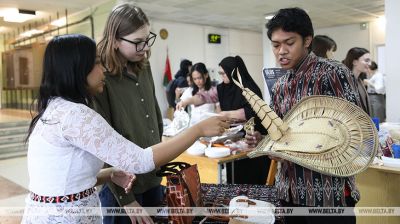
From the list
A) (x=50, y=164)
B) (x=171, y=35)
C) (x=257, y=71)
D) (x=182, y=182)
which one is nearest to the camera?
(x=50, y=164)

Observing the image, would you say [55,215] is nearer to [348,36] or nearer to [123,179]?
[123,179]

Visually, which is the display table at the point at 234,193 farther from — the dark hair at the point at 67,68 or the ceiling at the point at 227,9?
the ceiling at the point at 227,9

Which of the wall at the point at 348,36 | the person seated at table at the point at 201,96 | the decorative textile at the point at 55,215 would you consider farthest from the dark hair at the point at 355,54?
the wall at the point at 348,36

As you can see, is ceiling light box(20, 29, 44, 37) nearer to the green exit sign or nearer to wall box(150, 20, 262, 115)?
wall box(150, 20, 262, 115)

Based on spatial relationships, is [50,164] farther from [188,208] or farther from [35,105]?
[188,208]

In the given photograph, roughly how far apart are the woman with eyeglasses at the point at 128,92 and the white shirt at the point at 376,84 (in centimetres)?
518

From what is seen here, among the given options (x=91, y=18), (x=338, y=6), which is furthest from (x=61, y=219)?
(x=338, y=6)

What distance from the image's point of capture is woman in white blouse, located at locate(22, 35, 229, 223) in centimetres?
92

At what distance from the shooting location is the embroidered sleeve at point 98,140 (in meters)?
→ 0.90

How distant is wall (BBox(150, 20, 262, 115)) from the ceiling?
273mm

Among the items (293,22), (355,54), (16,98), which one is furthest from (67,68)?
(16,98)

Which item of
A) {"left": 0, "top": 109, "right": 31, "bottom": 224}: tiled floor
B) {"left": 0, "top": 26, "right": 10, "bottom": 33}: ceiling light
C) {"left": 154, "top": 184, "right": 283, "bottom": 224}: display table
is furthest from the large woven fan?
{"left": 0, "top": 26, "right": 10, "bottom": 33}: ceiling light

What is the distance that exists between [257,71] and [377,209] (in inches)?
318

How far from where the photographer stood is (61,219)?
96 centimetres
